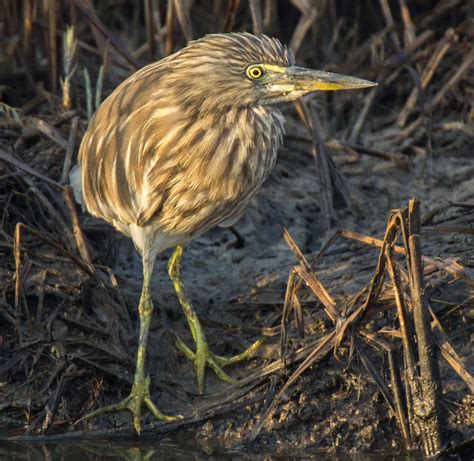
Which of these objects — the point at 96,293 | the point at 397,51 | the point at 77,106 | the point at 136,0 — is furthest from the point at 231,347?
the point at 136,0

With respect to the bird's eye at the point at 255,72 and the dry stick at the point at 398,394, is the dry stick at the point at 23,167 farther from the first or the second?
the dry stick at the point at 398,394

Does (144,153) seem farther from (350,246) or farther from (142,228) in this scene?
(350,246)

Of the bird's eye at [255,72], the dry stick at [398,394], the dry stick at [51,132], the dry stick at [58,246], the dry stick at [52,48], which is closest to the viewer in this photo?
the dry stick at [398,394]

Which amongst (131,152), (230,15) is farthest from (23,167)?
(230,15)

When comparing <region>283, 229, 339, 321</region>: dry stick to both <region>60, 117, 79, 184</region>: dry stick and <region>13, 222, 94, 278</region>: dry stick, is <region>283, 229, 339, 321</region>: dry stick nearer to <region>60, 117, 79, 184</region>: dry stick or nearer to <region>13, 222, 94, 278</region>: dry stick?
<region>13, 222, 94, 278</region>: dry stick

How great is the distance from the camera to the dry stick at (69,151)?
5.08 meters

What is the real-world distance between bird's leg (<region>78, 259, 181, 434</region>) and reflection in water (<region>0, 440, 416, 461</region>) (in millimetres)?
123

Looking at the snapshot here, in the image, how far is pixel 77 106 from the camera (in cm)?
562

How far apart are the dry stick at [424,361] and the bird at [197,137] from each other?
86 cm

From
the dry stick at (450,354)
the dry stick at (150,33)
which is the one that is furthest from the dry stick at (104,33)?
the dry stick at (450,354)

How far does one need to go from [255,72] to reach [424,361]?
1.29 meters

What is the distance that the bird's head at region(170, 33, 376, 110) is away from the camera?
4258mm

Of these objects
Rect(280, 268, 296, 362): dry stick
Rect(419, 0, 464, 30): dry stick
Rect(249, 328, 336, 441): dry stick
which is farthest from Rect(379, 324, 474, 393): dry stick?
Rect(419, 0, 464, 30): dry stick

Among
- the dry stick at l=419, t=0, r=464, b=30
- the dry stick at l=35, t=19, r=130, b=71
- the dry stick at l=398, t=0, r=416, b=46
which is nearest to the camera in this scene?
the dry stick at l=35, t=19, r=130, b=71
